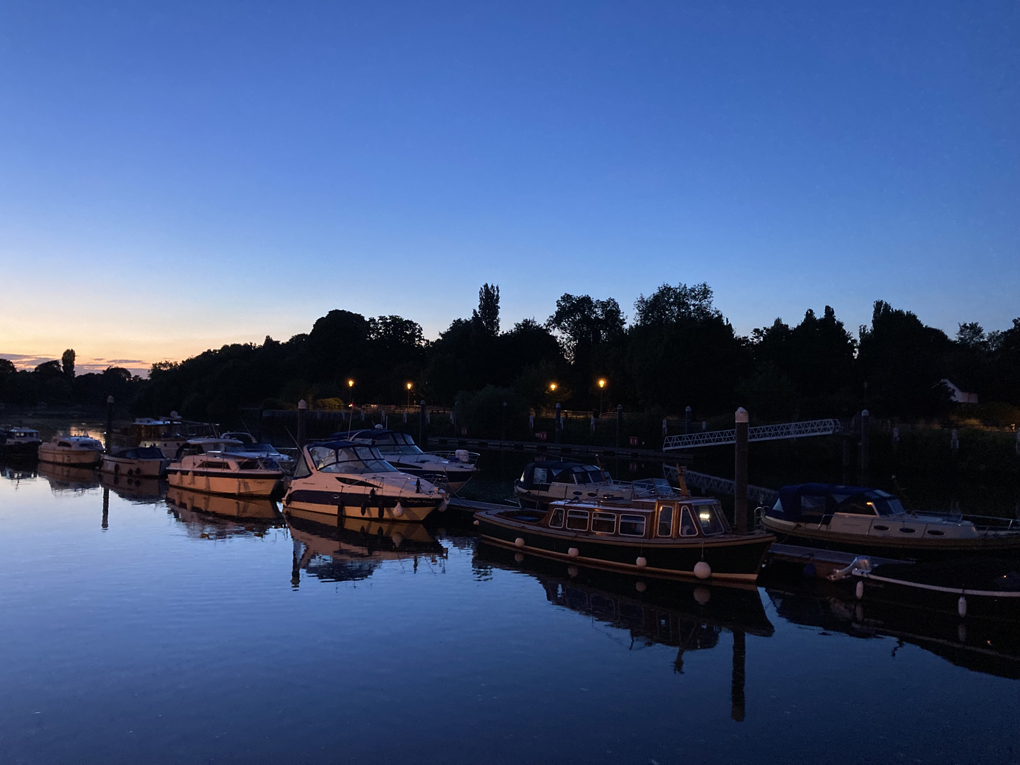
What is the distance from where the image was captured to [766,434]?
54.3m

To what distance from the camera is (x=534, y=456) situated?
212 feet

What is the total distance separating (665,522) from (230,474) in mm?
23810

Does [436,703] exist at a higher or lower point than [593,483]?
lower

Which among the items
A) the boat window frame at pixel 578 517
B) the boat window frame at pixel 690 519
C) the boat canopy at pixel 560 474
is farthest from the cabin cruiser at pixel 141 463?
the boat window frame at pixel 690 519

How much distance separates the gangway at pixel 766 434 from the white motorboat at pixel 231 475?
3188 cm

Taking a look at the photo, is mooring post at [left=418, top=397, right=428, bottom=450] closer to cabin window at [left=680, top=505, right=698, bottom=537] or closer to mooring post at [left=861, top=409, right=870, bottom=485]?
mooring post at [left=861, top=409, right=870, bottom=485]

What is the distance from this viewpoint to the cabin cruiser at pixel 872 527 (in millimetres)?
21359

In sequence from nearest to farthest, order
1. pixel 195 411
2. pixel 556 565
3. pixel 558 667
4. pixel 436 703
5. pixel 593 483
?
pixel 436 703 → pixel 558 667 → pixel 556 565 → pixel 593 483 → pixel 195 411

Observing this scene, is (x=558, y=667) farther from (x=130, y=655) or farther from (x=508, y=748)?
(x=130, y=655)

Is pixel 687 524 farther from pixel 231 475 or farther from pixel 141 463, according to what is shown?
pixel 141 463

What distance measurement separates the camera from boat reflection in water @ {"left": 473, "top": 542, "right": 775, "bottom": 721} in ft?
52.2

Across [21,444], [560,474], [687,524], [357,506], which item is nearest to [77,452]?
[21,444]

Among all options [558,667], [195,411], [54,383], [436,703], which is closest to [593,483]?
[558,667]

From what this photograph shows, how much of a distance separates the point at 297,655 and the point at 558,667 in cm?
489
